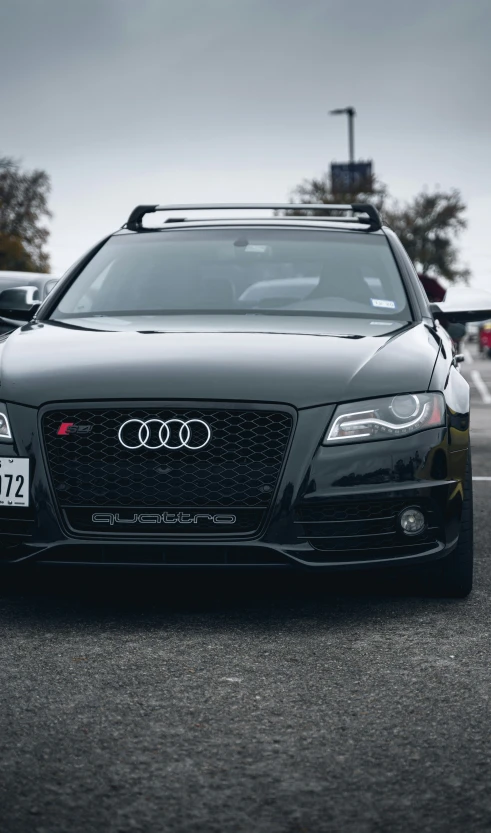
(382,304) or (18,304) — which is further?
(18,304)

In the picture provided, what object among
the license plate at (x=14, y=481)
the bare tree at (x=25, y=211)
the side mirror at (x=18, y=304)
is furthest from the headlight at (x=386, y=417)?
the bare tree at (x=25, y=211)

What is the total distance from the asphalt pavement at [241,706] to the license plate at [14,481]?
0.91ft

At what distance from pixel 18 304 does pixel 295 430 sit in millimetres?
2164

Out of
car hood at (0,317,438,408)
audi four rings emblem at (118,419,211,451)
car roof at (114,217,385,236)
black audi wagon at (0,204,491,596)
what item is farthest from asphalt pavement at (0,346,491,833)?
car roof at (114,217,385,236)

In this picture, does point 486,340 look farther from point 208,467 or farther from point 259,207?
point 208,467

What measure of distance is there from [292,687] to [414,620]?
927 millimetres

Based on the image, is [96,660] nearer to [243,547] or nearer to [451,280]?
[243,547]

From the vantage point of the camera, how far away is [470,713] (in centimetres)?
328

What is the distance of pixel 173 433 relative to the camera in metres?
4.12

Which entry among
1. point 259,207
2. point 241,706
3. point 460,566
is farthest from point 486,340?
point 241,706

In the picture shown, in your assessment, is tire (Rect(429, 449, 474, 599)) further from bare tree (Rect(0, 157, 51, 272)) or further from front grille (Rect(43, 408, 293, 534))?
bare tree (Rect(0, 157, 51, 272))

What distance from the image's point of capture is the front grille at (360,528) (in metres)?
4.16

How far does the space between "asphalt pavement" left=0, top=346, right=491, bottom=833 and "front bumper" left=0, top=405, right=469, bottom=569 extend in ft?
0.44

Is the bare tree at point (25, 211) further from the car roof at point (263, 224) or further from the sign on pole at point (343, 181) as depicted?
the car roof at point (263, 224)
